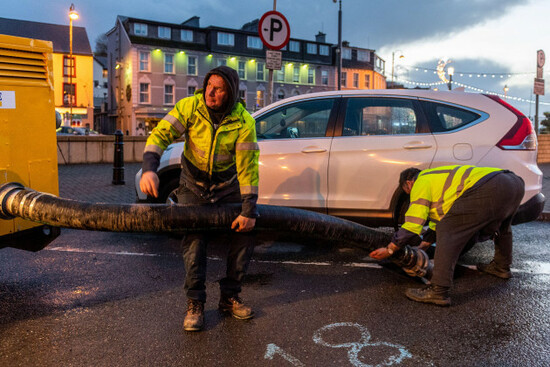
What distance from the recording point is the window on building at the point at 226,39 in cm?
4909

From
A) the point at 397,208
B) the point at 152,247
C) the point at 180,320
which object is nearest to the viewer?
the point at 180,320

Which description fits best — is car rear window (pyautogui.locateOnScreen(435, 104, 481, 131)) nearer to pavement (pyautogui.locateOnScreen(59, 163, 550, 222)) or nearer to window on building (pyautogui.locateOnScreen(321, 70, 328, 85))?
pavement (pyautogui.locateOnScreen(59, 163, 550, 222))

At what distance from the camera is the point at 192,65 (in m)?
48.0

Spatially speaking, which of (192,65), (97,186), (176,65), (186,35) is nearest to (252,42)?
(186,35)

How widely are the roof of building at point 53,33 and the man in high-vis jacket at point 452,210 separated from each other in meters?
62.0

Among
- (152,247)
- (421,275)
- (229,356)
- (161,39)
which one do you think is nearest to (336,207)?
(421,275)

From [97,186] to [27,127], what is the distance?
23.7ft

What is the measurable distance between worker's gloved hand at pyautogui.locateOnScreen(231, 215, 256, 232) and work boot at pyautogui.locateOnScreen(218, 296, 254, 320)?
610mm

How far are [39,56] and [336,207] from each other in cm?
327

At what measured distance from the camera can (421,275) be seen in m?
4.52

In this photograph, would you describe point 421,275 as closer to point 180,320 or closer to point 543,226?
point 180,320

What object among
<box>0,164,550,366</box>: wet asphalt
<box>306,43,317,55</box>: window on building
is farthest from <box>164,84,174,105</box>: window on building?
<box>0,164,550,366</box>: wet asphalt

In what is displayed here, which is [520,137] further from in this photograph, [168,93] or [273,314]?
[168,93]

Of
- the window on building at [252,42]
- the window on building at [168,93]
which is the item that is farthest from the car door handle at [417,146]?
the window on building at [252,42]
